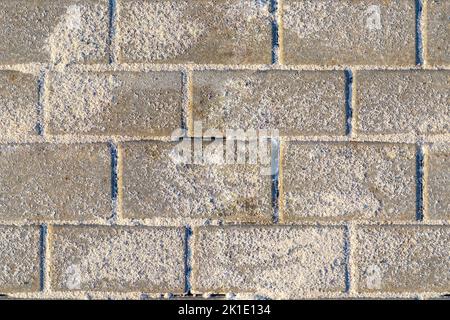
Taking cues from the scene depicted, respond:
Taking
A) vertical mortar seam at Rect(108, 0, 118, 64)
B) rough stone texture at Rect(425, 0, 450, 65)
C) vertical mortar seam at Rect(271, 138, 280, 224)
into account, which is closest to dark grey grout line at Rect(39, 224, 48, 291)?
vertical mortar seam at Rect(108, 0, 118, 64)

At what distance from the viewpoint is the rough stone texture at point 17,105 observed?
4.00ft

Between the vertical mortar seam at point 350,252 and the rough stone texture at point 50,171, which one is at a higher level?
the rough stone texture at point 50,171

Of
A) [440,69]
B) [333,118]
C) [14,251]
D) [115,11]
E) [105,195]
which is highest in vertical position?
[115,11]

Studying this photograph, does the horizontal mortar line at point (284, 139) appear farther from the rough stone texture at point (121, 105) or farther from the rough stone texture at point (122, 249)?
the rough stone texture at point (122, 249)

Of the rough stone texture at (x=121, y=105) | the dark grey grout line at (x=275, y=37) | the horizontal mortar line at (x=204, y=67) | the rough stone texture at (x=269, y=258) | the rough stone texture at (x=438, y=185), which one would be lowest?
the rough stone texture at (x=269, y=258)

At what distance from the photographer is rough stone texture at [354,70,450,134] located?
1.21m

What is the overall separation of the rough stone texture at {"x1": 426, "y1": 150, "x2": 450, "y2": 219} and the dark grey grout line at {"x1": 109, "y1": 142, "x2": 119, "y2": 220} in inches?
31.2

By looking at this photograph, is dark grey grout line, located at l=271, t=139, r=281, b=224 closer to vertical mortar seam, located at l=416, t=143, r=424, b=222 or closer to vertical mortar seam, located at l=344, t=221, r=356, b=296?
vertical mortar seam, located at l=344, t=221, r=356, b=296

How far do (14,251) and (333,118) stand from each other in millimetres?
887

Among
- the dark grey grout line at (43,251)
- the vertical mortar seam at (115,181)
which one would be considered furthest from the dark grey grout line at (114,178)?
the dark grey grout line at (43,251)

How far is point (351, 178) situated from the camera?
1218 millimetres
